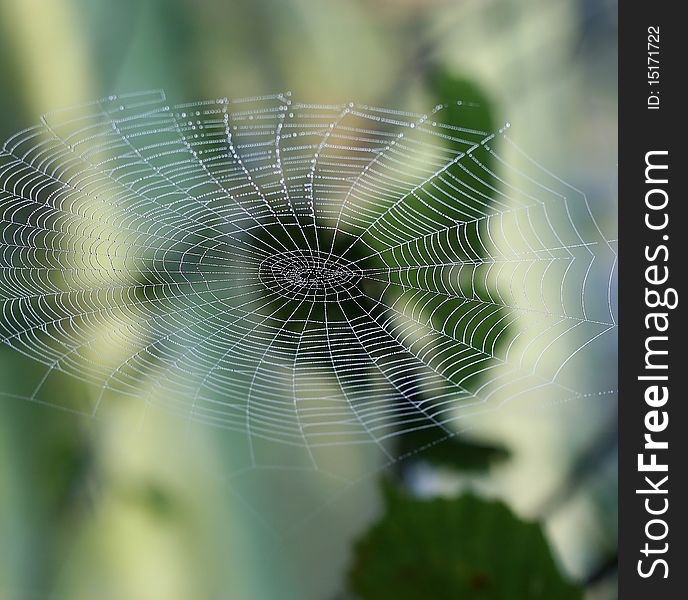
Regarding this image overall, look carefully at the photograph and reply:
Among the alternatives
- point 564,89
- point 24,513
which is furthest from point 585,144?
point 24,513

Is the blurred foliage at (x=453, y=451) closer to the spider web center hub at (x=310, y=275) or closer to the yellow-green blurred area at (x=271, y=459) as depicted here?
the yellow-green blurred area at (x=271, y=459)

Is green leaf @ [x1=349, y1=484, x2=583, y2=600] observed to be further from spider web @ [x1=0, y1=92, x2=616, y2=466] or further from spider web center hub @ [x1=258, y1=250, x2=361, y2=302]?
spider web center hub @ [x1=258, y1=250, x2=361, y2=302]

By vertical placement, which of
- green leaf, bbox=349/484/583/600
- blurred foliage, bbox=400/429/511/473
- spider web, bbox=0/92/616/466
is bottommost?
green leaf, bbox=349/484/583/600

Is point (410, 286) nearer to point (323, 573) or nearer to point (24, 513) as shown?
point (323, 573)
